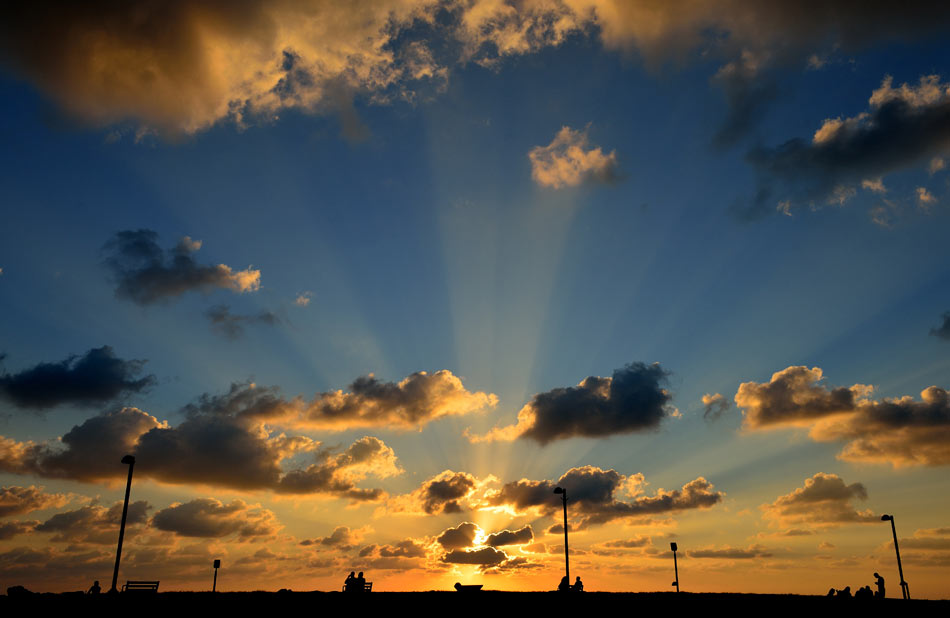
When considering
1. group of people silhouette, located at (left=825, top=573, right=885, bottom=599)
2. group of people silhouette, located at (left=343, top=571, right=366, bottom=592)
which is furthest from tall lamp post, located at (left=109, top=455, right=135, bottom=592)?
group of people silhouette, located at (left=825, top=573, right=885, bottom=599)

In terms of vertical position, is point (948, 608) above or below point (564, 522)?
below

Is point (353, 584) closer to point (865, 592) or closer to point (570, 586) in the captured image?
point (570, 586)

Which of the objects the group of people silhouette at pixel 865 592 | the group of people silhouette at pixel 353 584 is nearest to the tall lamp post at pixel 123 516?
the group of people silhouette at pixel 353 584

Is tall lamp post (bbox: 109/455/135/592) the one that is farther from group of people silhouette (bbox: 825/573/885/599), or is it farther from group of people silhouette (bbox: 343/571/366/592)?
group of people silhouette (bbox: 825/573/885/599)

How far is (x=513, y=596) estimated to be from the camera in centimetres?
3466

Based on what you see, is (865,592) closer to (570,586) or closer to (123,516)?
(570,586)

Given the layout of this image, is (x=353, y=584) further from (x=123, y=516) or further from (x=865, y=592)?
(x=865, y=592)

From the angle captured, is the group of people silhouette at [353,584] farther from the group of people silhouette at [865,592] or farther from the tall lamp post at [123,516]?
the group of people silhouette at [865,592]

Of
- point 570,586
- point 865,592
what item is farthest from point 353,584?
point 865,592

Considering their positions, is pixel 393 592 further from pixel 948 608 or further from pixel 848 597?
pixel 948 608

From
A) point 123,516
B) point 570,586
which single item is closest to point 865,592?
point 570,586

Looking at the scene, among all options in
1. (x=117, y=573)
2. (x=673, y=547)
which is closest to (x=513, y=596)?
(x=673, y=547)

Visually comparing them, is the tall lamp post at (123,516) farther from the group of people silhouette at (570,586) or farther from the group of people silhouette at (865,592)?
the group of people silhouette at (865,592)

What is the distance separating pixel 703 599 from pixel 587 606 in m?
6.21
